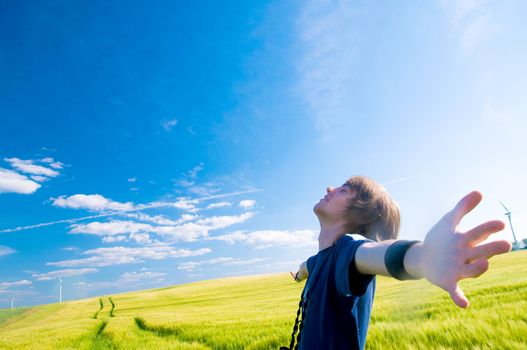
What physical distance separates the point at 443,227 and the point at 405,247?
0.74ft

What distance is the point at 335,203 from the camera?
8.39 feet

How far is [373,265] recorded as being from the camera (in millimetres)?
1379

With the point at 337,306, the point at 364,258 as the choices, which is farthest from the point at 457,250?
the point at 337,306

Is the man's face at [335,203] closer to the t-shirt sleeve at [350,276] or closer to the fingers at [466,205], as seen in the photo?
the t-shirt sleeve at [350,276]

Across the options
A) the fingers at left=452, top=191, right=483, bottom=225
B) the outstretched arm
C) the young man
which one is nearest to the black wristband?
the young man

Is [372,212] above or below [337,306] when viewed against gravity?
above

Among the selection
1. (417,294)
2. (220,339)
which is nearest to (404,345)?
(417,294)

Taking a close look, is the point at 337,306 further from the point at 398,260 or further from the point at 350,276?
the point at 398,260

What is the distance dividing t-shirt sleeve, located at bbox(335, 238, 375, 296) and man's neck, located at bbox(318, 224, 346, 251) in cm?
86

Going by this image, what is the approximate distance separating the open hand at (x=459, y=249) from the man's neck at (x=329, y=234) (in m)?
1.44

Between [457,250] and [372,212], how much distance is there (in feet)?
4.61

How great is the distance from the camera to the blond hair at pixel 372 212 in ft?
7.68

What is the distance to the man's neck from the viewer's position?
97.8 inches

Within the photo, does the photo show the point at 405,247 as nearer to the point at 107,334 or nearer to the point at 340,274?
the point at 340,274
